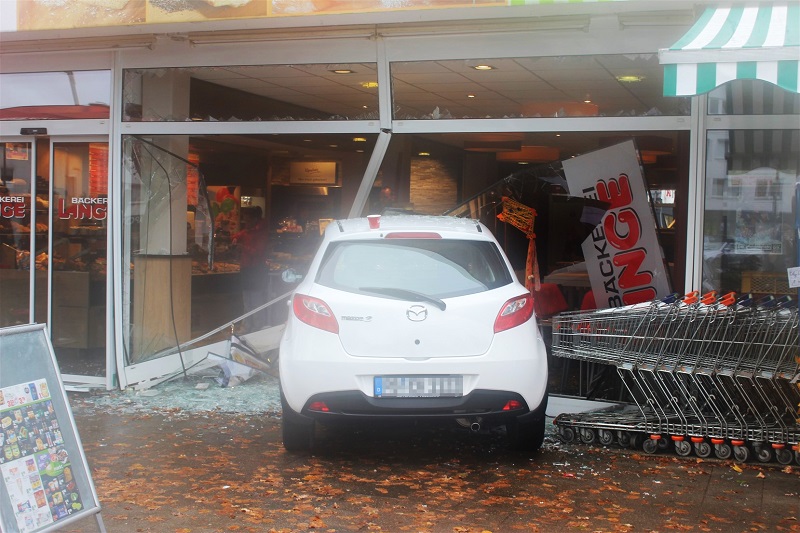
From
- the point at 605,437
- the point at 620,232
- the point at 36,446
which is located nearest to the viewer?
the point at 36,446

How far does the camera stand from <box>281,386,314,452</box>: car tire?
6170 millimetres

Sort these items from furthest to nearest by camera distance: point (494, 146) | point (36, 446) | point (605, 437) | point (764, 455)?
1. point (494, 146)
2. point (605, 437)
3. point (764, 455)
4. point (36, 446)

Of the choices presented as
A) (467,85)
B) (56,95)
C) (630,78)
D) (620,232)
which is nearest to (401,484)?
(467,85)

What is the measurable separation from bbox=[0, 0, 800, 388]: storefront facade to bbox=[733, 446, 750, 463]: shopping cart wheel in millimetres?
1643

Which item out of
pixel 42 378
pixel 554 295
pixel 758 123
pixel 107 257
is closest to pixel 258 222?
pixel 107 257

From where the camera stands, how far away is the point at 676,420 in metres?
6.49

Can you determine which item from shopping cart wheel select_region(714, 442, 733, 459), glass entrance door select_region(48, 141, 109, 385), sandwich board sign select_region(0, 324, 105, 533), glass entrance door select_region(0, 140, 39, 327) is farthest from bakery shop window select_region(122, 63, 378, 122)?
sandwich board sign select_region(0, 324, 105, 533)

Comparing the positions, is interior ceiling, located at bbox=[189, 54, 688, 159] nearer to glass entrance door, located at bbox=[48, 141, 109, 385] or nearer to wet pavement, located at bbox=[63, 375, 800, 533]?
glass entrance door, located at bbox=[48, 141, 109, 385]

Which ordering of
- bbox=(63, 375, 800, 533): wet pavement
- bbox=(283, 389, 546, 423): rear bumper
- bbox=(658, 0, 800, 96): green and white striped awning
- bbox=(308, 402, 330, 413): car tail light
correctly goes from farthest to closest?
bbox=(308, 402, 330, 413): car tail light → bbox=(283, 389, 546, 423): rear bumper → bbox=(658, 0, 800, 96): green and white striped awning → bbox=(63, 375, 800, 533): wet pavement

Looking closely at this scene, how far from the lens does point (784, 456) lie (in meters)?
6.07

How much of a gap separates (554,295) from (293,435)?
4.34m

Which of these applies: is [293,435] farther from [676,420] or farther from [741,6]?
[741,6]

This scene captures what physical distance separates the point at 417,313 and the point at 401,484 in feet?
3.62

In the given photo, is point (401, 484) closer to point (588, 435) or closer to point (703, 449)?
point (588, 435)
